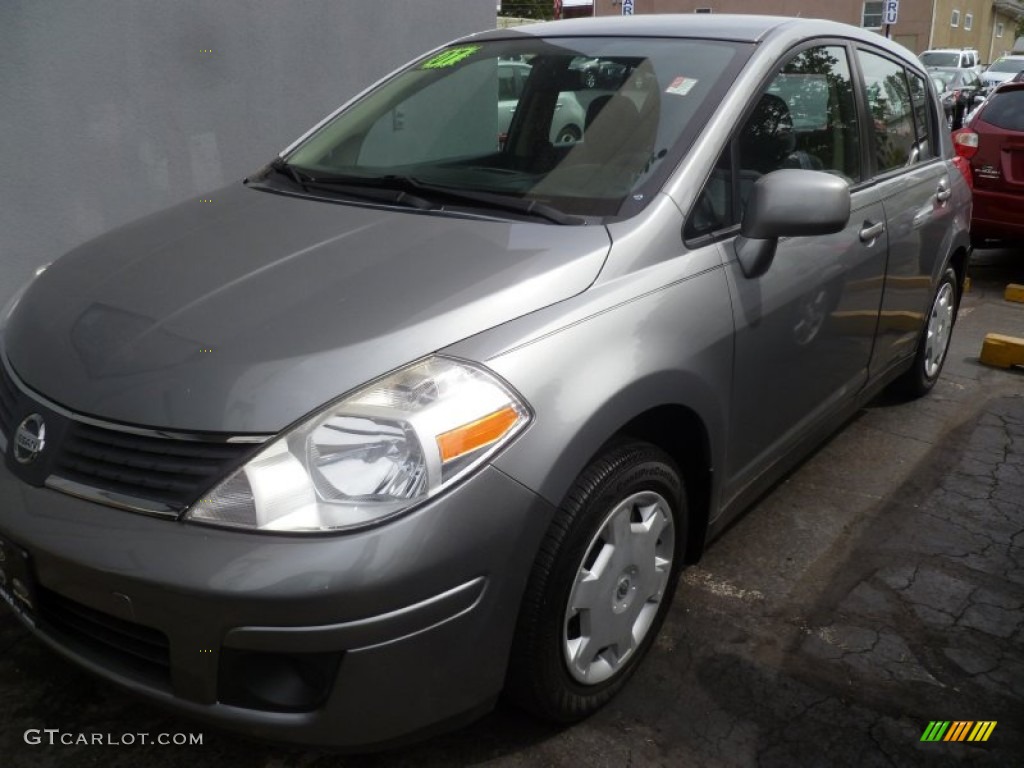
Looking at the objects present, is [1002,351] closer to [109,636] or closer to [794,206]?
[794,206]

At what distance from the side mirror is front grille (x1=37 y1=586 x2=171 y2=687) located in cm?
179

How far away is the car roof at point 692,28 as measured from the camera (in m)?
2.97

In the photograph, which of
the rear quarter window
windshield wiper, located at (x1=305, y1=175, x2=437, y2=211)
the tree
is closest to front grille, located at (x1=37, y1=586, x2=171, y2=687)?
windshield wiper, located at (x1=305, y1=175, x2=437, y2=211)

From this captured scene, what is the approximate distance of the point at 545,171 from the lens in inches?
107

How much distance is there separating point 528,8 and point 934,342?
143 ft

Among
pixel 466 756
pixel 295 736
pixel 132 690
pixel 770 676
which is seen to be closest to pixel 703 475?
pixel 770 676

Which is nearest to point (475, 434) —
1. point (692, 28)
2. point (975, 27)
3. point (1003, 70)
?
point (692, 28)

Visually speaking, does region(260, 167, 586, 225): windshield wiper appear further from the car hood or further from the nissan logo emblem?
the nissan logo emblem

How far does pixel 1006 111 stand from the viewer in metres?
7.21

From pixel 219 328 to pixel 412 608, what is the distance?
2.48 ft

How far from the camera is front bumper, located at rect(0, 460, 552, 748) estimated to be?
173cm

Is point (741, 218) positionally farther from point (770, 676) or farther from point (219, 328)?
point (219, 328)

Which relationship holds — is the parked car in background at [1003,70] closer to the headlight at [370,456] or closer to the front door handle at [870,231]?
the front door handle at [870,231]

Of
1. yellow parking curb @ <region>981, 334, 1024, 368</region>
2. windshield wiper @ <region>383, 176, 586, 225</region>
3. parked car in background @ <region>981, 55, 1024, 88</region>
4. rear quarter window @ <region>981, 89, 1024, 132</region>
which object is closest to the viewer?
windshield wiper @ <region>383, 176, 586, 225</region>
